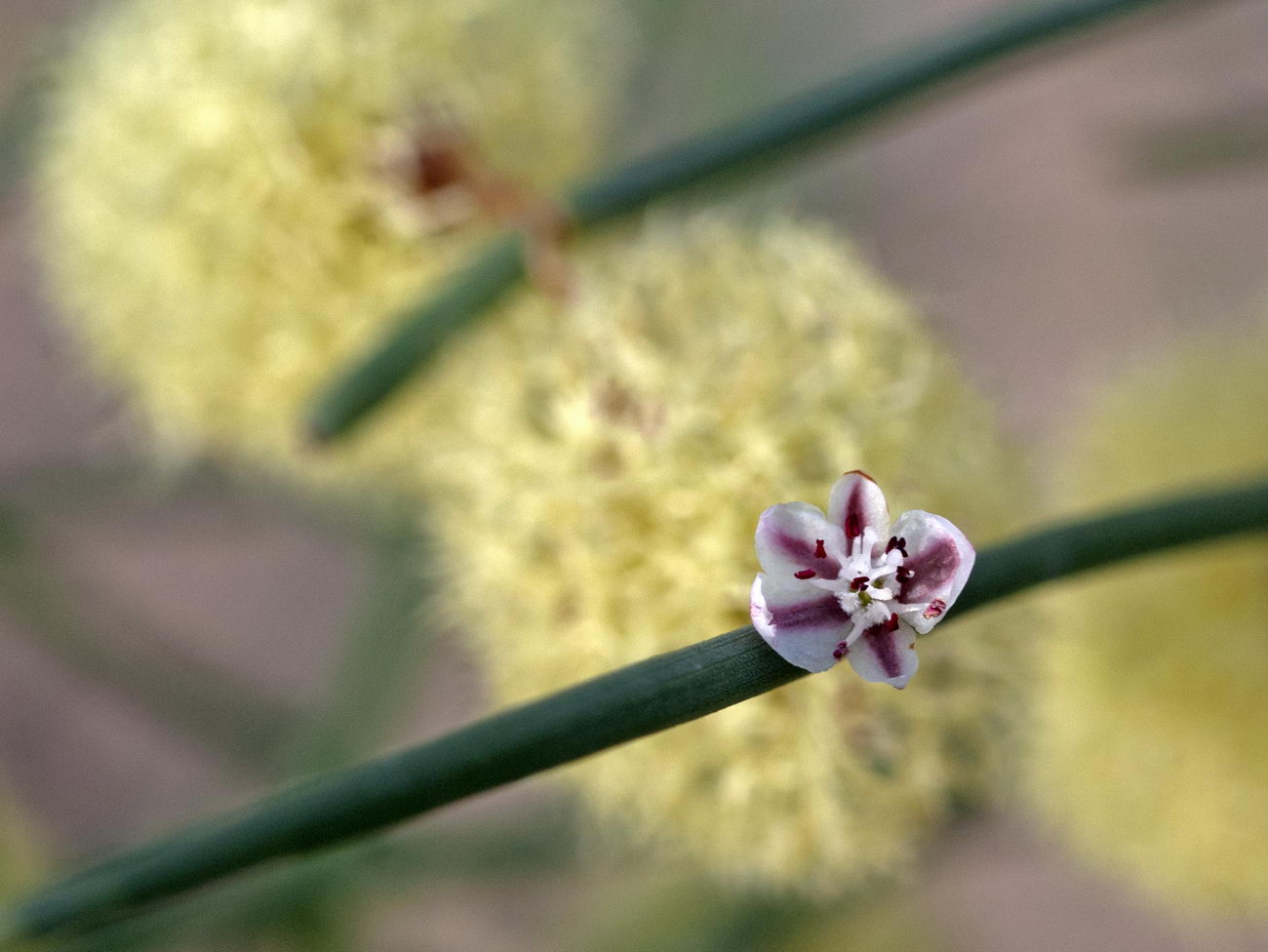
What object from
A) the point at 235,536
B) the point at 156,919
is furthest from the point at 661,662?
the point at 235,536

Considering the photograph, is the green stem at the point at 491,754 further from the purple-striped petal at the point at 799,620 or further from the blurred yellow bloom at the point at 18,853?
the blurred yellow bloom at the point at 18,853

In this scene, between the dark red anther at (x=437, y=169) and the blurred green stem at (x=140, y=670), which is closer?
the dark red anther at (x=437, y=169)

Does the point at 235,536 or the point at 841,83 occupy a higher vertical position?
the point at 235,536

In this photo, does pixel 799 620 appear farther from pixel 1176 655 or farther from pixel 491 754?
pixel 1176 655

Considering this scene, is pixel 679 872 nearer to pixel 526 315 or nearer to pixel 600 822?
pixel 600 822

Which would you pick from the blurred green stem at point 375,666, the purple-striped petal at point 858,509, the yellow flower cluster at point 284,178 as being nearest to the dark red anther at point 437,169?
the yellow flower cluster at point 284,178

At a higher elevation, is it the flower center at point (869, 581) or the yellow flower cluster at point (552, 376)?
the yellow flower cluster at point (552, 376)

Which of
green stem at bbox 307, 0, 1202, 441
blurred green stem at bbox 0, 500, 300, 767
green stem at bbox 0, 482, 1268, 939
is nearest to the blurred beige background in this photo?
blurred green stem at bbox 0, 500, 300, 767
